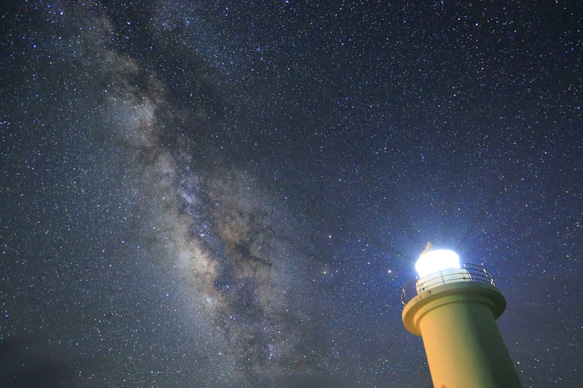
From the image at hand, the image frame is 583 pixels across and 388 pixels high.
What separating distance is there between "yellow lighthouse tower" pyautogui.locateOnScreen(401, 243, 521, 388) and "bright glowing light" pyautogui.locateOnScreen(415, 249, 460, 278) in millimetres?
32

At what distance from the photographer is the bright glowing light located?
9648 mm

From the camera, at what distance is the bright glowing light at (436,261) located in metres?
9.65

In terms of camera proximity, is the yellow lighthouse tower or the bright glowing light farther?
the bright glowing light

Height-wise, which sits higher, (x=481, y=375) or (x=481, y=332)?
(x=481, y=332)

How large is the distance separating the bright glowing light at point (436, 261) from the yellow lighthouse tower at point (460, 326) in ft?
0.11

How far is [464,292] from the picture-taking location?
8.62 metres

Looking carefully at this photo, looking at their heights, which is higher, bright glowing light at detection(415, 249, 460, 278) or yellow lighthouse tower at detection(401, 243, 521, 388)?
bright glowing light at detection(415, 249, 460, 278)

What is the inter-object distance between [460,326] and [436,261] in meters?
1.82

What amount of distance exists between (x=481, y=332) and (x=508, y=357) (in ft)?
2.51

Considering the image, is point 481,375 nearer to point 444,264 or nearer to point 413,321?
point 413,321

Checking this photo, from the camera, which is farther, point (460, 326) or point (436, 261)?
point (436, 261)

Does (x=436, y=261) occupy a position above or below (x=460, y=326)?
above

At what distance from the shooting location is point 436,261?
980 centimetres

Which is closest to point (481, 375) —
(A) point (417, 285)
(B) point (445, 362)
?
(B) point (445, 362)
